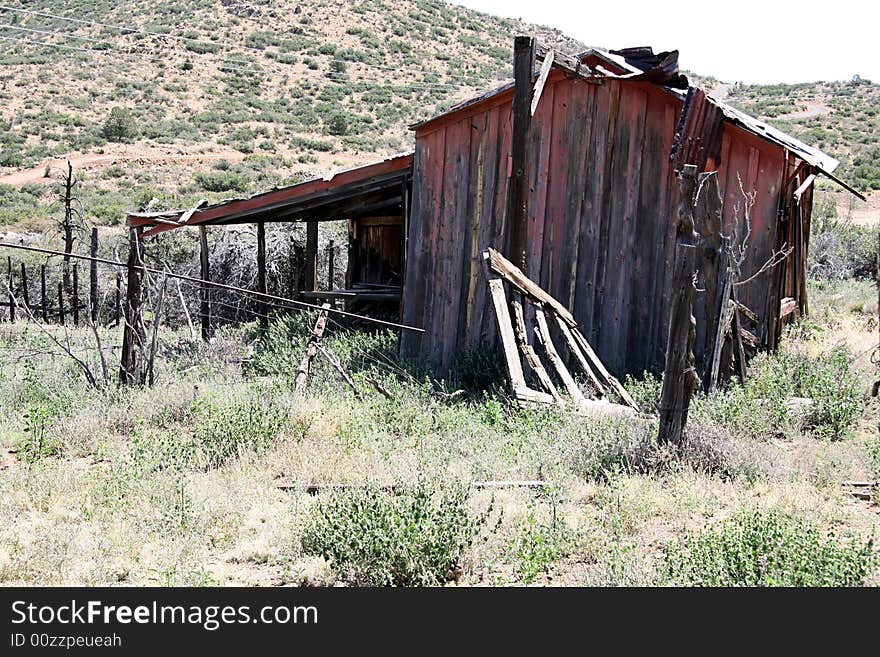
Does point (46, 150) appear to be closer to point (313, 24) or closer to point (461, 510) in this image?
point (313, 24)

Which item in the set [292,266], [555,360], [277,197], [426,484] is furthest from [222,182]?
[426,484]

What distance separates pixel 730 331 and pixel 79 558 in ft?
20.2

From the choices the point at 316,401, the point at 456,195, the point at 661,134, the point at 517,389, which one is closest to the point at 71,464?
the point at 316,401

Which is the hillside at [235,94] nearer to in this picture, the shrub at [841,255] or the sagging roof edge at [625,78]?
the shrub at [841,255]

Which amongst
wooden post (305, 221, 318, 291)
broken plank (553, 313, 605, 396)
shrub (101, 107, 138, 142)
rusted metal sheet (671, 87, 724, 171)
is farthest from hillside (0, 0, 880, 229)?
rusted metal sheet (671, 87, 724, 171)

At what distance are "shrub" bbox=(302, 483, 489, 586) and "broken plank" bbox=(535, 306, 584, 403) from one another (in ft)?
9.75

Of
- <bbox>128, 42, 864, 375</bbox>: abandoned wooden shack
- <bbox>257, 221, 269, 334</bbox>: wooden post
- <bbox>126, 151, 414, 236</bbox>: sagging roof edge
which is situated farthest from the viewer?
<bbox>257, 221, 269, 334</bbox>: wooden post

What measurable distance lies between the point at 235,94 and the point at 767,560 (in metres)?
46.2

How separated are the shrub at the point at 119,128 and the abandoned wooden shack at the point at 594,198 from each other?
30745 mm

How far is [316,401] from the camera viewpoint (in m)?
8.42

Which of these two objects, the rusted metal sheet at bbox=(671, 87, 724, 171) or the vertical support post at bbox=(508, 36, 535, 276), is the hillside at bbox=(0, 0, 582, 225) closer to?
the vertical support post at bbox=(508, 36, 535, 276)

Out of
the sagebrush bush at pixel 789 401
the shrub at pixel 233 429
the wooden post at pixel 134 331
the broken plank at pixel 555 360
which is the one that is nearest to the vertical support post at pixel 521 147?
the broken plank at pixel 555 360

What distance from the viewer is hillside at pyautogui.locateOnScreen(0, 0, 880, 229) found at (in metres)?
36.1

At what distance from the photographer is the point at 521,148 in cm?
914
